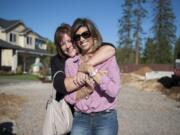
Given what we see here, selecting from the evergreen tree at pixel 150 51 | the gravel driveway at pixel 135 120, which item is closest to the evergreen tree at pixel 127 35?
the evergreen tree at pixel 150 51

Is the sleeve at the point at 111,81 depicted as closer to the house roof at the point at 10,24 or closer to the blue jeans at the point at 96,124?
the blue jeans at the point at 96,124

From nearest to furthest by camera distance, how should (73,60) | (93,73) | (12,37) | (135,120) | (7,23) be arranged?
(93,73), (73,60), (135,120), (12,37), (7,23)

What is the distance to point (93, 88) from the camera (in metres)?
2.77

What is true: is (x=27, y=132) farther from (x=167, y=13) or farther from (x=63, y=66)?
(x=167, y=13)

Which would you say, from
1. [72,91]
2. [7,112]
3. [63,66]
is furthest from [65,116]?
[7,112]

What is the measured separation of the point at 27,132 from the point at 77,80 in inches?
203

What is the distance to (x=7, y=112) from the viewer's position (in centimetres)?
1015

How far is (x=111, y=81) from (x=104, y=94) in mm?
131

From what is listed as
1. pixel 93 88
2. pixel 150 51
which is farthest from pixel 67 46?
pixel 150 51

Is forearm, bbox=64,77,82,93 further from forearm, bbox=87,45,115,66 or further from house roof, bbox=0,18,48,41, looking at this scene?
house roof, bbox=0,18,48,41

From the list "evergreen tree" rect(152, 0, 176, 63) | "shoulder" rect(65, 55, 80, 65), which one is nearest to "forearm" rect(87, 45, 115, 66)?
"shoulder" rect(65, 55, 80, 65)

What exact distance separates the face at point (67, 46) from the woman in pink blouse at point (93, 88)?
201 mm

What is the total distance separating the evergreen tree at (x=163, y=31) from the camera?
2394 inches

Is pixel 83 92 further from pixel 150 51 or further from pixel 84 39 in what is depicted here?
pixel 150 51
